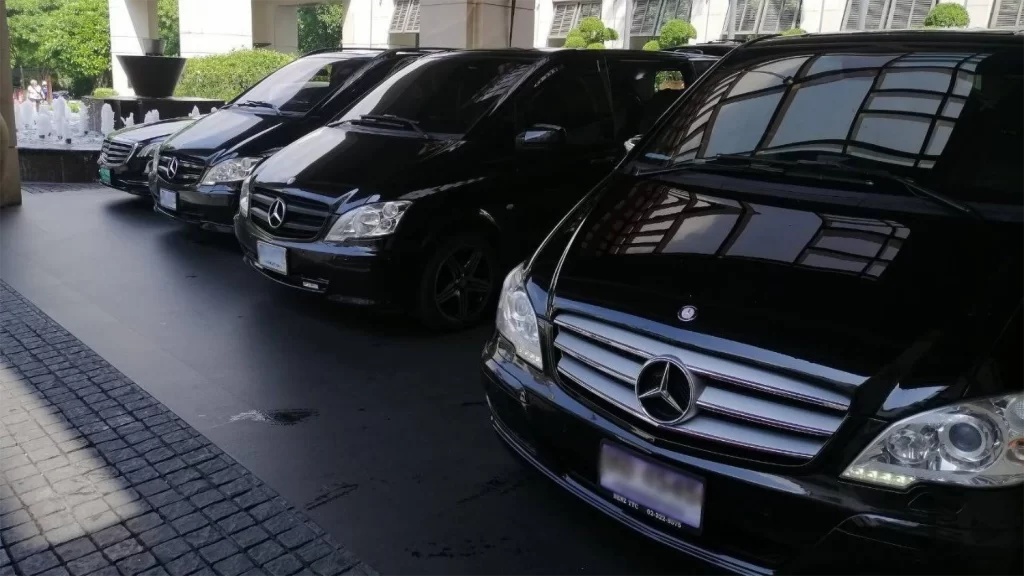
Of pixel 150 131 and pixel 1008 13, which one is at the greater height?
pixel 1008 13

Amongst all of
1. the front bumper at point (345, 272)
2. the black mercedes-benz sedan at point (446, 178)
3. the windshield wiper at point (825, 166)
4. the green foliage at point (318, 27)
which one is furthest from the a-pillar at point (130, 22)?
the green foliage at point (318, 27)

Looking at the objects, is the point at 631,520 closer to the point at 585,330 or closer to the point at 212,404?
the point at 585,330

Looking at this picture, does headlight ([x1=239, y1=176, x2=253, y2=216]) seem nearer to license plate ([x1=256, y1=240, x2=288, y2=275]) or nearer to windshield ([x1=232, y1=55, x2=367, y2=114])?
license plate ([x1=256, y1=240, x2=288, y2=275])

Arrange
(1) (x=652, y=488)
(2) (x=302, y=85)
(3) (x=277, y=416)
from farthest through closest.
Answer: (2) (x=302, y=85), (3) (x=277, y=416), (1) (x=652, y=488)

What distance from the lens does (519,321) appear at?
3.07 meters

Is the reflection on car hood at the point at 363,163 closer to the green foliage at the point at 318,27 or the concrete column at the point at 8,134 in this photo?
the concrete column at the point at 8,134

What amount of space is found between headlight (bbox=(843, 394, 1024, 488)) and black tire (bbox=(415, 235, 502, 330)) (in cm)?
337

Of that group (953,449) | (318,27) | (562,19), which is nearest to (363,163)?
(953,449)

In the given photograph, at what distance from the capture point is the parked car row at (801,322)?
2.10m

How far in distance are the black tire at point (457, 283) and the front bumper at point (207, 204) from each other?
2519mm

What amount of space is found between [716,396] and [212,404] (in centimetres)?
283

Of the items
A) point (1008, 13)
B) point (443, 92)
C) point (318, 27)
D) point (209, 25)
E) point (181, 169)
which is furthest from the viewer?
point (318, 27)

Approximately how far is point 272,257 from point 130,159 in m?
4.49

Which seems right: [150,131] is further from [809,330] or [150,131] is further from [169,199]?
[809,330]
